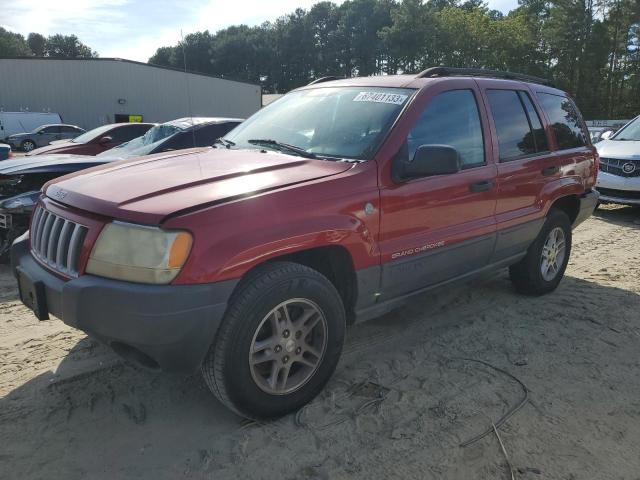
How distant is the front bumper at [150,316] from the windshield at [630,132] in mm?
9668

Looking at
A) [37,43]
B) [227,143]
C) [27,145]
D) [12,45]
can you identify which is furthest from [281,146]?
[37,43]

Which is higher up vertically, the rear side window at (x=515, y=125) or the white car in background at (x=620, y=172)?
the rear side window at (x=515, y=125)

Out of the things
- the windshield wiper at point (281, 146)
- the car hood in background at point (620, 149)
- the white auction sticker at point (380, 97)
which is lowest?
the car hood in background at point (620, 149)

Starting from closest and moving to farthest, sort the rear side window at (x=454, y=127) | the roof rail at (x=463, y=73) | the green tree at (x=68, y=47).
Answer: the rear side window at (x=454, y=127) → the roof rail at (x=463, y=73) → the green tree at (x=68, y=47)

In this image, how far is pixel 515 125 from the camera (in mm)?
4117

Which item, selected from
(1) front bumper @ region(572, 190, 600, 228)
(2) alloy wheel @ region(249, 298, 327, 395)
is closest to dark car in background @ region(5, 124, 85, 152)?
(1) front bumper @ region(572, 190, 600, 228)

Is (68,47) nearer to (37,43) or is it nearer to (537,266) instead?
(37,43)

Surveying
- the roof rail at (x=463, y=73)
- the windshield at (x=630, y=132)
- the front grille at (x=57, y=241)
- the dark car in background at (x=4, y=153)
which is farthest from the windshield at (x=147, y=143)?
the windshield at (x=630, y=132)

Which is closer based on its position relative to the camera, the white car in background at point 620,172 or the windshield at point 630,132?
the white car in background at point 620,172

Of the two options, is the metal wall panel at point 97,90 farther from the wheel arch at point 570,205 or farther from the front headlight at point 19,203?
the wheel arch at point 570,205

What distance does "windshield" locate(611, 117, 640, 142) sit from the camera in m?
9.52

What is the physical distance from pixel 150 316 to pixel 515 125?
3.22 metres

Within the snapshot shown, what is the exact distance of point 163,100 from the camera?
114 ft

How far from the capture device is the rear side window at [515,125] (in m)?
3.93
